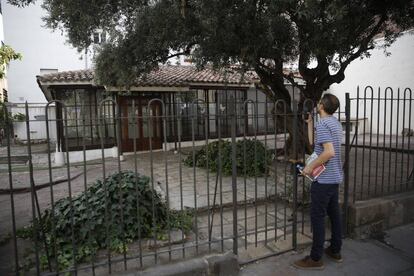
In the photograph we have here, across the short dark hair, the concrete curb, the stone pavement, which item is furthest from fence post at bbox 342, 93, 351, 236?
the concrete curb

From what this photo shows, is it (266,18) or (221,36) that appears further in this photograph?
(221,36)

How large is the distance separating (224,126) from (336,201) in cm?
1130

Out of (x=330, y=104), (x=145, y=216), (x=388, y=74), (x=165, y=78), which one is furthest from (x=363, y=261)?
(x=388, y=74)

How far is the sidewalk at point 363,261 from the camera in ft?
11.5

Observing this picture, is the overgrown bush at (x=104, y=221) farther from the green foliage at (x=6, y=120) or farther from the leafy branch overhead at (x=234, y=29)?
the leafy branch overhead at (x=234, y=29)

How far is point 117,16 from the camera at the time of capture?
25.1 ft

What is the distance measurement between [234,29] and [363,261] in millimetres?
4400

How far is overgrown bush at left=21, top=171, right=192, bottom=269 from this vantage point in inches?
142

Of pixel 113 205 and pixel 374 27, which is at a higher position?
pixel 374 27

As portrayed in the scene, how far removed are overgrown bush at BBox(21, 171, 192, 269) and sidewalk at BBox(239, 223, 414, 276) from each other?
1226 mm

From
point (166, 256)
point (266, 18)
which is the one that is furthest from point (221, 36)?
point (166, 256)

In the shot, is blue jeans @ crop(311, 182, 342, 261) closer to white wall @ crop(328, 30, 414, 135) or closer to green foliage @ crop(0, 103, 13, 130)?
green foliage @ crop(0, 103, 13, 130)

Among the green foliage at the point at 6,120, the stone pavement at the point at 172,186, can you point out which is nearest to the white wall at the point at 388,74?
the stone pavement at the point at 172,186

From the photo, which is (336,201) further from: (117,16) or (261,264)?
(117,16)
